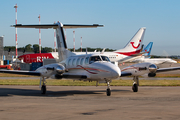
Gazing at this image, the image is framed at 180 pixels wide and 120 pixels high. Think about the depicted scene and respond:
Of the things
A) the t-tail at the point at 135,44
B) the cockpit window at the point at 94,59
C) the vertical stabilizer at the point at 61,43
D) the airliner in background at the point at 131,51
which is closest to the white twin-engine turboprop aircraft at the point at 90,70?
the cockpit window at the point at 94,59

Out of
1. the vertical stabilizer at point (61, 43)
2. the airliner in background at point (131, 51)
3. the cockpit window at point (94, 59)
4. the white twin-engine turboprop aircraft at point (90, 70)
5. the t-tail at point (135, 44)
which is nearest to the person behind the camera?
the white twin-engine turboprop aircraft at point (90, 70)

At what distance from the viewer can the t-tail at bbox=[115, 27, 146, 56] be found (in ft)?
162

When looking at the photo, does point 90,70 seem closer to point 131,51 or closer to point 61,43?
point 61,43

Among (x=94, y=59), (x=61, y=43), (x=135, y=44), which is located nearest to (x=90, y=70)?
(x=94, y=59)

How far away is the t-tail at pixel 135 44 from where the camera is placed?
49.4 m

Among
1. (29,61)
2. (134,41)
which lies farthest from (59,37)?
(29,61)

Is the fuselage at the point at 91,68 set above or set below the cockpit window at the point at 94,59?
below

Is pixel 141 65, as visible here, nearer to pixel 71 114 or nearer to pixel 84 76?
pixel 84 76

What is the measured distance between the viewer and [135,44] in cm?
5016

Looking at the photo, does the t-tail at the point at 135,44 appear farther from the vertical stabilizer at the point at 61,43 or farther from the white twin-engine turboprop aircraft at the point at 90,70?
the white twin-engine turboprop aircraft at the point at 90,70

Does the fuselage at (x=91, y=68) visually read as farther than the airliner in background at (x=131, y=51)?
No

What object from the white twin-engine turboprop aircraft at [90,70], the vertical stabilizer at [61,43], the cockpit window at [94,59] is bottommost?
the white twin-engine turboprop aircraft at [90,70]

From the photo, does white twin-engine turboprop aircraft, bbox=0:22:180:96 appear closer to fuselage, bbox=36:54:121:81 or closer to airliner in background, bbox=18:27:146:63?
fuselage, bbox=36:54:121:81

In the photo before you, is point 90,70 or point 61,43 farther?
point 61,43
